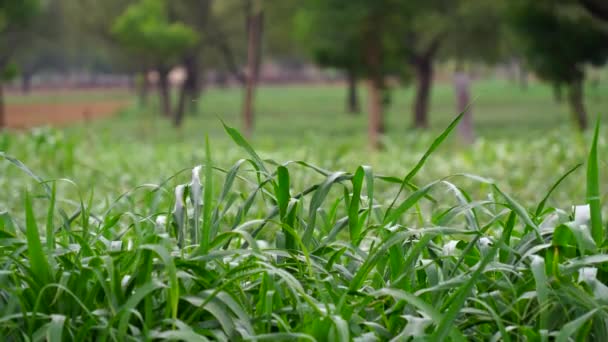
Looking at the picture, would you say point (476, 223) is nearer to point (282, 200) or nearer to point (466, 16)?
point (282, 200)

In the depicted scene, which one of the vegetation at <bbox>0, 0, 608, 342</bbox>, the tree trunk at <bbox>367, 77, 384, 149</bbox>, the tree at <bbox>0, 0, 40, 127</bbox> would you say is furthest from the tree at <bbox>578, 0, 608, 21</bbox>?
the tree at <bbox>0, 0, 40, 127</bbox>

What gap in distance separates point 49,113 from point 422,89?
22941 millimetres

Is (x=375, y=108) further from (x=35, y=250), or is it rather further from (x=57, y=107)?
(x=57, y=107)

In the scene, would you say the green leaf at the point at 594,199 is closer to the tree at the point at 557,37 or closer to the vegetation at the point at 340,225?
the vegetation at the point at 340,225

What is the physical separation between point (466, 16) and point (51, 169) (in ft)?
55.4

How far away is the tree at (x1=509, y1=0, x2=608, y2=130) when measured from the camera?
668 inches

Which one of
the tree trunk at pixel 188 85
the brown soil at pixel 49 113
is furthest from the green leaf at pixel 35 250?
the brown soil at pixel 49 113

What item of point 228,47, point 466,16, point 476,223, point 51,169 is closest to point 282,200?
point 476,223

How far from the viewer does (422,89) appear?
3077 centimetres

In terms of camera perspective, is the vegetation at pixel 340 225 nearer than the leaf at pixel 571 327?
No

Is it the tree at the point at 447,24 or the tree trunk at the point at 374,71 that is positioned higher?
the tree at the point at 447,24

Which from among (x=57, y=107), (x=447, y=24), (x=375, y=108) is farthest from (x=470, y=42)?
(x=57, y=107)

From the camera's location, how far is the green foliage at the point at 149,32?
3038 cm

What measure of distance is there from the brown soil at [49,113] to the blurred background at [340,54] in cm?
13
